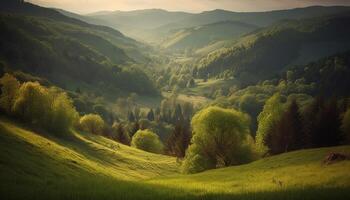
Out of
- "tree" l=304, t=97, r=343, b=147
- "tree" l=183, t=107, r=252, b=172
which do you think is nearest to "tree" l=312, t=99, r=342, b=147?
"tree" l=304, t=97, r=343, b=147

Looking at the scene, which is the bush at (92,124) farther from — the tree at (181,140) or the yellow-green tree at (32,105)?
the yellow-green tree at (32,105)

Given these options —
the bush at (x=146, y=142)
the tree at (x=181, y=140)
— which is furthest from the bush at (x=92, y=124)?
the tree at (x=181, y=140)

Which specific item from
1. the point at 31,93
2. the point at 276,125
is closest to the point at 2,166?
the point at 31,93

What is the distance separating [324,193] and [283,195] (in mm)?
2650

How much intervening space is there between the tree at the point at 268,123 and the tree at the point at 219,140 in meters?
16.9

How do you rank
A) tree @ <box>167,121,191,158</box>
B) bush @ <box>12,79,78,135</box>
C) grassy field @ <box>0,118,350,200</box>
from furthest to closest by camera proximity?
1. tree @ <box>167,121,191,158</box>
2. bush @ <box>12,79,78,135</box>
3. grassy field @ <box>0,118,350,200</box>

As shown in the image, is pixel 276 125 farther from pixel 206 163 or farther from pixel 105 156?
pixel 105 156

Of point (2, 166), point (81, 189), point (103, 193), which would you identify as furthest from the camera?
point (2, 166)

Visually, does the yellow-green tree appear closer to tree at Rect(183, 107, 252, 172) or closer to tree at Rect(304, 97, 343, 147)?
tree at Rect(183, 107, 252, 172)

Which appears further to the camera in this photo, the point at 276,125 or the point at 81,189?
the point at 276,125

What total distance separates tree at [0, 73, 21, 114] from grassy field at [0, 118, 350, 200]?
51.7 ft

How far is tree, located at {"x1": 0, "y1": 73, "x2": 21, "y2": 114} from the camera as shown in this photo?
268ft

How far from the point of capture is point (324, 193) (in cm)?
2138

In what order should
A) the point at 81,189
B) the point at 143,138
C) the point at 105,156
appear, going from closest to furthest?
1. the point at 81,189
2. the point at 105,156
3. the point at 143,138
